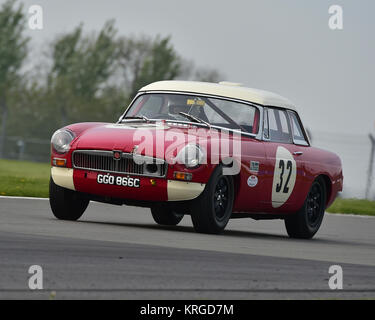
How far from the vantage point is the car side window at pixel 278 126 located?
1182 centimetres

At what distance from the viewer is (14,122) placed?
69.1 meters

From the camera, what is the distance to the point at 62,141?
35.0 ft

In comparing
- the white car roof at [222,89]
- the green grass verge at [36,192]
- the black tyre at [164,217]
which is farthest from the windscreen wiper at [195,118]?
the green grass verge at [36,192]

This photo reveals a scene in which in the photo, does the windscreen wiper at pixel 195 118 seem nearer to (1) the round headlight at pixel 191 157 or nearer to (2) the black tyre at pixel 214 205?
(2) the black tyre at pixel 214 205

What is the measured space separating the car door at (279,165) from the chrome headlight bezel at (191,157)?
134 cm

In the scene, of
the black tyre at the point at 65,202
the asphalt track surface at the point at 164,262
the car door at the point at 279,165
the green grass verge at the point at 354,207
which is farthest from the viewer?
the green grass verge at the point at 354,207

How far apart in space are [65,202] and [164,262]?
3624 millimetres

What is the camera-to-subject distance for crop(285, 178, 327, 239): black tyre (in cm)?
1213

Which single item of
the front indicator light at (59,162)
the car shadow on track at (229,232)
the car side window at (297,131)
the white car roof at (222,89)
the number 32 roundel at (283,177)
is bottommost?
the car shadow on track at (229,232)

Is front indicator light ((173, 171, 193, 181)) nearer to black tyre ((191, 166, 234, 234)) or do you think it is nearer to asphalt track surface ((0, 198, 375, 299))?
black tyre ((191, 166, 234, 234))

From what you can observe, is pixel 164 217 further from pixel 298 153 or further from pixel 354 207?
pixel 354 207

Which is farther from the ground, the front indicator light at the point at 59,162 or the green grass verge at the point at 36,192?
the front indicator light at the point at 59,162

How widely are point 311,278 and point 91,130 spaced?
417 centimetres

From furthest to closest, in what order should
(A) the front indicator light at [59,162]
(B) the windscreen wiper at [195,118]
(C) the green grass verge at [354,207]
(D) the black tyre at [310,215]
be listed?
(C) the green grass verge at [354,207] < (D) the black tyre at [310,215] < (B) the windscreen wiper at [195,118] < (A) the front indicator light at [59,162]
